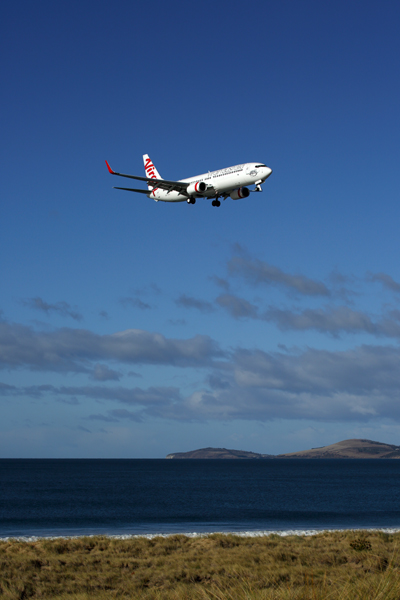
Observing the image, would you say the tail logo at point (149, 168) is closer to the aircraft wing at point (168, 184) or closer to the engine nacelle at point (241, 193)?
the aircraft wing at point (168, 184)

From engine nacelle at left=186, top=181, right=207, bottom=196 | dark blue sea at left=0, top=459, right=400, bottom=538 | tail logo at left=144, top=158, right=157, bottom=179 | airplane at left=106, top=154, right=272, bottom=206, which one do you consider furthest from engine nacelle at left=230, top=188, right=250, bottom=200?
dark blue sea at left=0, top=459, right=400, bottom=538

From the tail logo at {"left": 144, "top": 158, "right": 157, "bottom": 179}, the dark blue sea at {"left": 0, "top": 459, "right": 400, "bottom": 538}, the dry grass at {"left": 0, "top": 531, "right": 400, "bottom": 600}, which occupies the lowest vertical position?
the dark blue sea at {"left": 0, "top": 459, "right": 400, "bottom": 538}

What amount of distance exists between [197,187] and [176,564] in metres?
29.9

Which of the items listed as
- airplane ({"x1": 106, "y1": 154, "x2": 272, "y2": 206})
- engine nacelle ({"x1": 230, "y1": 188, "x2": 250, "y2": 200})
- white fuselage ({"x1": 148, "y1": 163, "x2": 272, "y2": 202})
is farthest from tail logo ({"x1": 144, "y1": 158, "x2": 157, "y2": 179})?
engine nacelle ({"x1": 230, "y1": 188, "x2": 250, "y2": 200})

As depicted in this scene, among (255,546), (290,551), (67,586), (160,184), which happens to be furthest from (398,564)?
(160,184)

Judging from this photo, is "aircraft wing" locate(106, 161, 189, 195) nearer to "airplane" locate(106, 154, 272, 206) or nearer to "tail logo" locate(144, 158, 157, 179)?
"airplane" locate(106, 154, 272, 206)

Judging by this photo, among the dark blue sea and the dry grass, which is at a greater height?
the dry grass

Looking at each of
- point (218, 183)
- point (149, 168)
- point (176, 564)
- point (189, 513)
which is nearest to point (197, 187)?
point (218, 183)

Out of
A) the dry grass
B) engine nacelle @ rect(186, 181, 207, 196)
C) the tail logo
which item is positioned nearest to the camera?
the dry grass

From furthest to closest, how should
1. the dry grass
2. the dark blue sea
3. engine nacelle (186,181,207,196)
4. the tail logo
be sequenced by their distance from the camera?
the tail logo < the dark blue sea < engine nacelle (186,181,207,196) < the dry grass

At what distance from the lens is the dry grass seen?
814 inches

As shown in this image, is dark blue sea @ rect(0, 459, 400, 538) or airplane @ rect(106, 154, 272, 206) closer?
airplane @ rect(106, 154, 272, 206)

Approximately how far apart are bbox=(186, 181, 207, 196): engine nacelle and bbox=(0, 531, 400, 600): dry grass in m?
27.1

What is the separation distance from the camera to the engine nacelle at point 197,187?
46469mm
